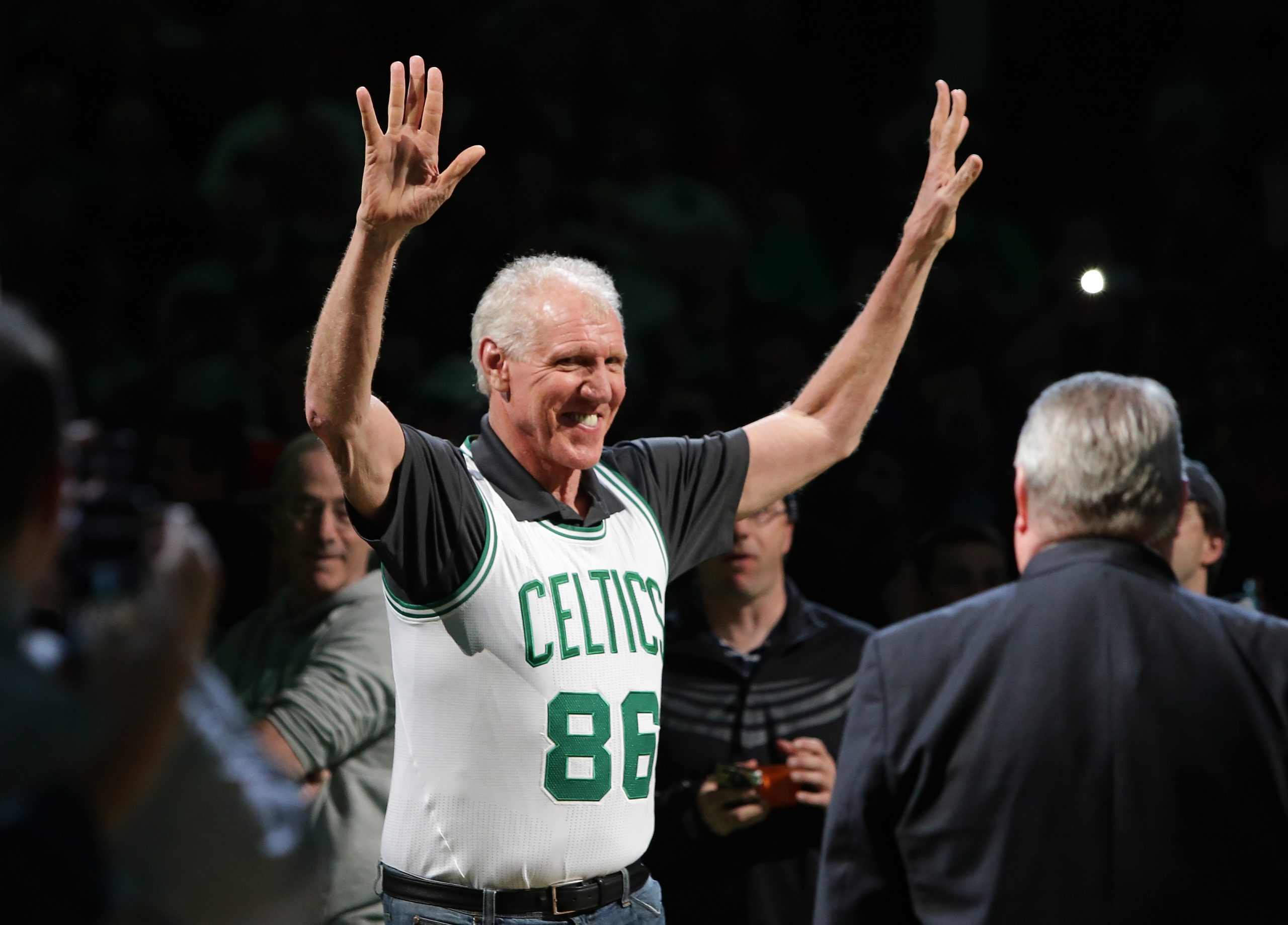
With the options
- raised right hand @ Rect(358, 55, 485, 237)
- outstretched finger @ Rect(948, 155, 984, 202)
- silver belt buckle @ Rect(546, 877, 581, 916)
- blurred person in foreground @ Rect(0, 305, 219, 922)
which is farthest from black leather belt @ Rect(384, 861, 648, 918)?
outstretched finger @ Rect(948, 155, 984, 202)

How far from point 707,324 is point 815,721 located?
3.21 m

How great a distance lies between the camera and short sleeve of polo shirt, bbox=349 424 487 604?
2.63 metres

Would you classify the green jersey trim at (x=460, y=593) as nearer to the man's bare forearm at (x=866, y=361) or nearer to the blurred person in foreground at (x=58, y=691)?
the man's bare forearm at (x=866, y=361)

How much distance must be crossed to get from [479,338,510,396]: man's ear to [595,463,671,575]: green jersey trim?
0.26 m

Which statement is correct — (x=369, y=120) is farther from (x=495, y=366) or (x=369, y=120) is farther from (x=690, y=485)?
(x=690, y=485)

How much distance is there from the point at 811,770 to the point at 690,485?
86cm

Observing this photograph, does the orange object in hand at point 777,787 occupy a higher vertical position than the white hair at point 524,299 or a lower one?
lower

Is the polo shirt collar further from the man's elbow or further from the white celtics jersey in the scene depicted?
the man's elbow

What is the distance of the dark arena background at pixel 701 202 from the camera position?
5.81 meters

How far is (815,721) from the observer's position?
3.88 meters

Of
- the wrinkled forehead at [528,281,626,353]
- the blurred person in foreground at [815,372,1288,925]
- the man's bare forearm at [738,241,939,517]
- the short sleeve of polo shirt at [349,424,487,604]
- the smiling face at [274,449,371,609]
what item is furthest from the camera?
the smiling face at [274,449,371,609]

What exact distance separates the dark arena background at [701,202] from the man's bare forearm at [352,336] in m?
2.74

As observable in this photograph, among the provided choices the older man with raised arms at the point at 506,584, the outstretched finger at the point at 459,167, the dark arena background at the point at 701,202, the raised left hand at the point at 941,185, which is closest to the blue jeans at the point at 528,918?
the older man with raised arms at the point at 506,584

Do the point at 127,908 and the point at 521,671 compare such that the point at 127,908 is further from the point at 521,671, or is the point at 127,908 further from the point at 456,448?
the point at 456,448
